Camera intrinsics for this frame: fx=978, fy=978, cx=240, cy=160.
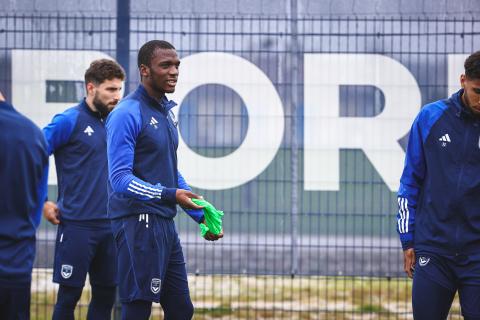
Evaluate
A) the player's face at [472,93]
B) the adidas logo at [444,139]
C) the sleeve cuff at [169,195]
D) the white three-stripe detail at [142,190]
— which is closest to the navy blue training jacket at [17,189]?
the white three-stripe detail at [142,190]

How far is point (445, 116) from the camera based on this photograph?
5727 millimetres

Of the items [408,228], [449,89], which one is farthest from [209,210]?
[449,89]

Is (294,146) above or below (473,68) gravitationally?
below

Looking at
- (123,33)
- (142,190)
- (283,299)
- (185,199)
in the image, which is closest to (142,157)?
(142,190)

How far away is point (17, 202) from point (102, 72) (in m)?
2.78

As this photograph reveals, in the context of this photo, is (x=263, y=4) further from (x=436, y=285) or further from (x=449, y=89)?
(x=436, y=285)

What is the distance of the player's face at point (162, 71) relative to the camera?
19.8 ft

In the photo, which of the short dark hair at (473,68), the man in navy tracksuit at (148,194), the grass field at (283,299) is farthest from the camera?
the grass field at (283,299)

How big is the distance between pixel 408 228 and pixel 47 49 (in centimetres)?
440

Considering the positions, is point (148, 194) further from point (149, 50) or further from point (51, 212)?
point (51, 212)

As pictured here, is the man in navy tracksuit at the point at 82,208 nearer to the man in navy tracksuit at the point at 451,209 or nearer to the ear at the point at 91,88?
the ear at the point at 91,88

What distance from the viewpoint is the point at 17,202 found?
4.74 m

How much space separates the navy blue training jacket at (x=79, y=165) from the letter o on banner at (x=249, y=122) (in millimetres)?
1673

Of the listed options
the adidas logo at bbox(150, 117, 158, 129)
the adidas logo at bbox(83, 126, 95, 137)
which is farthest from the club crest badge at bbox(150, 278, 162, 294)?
the adidas logo at bbox(83, 126, 95, 137)
